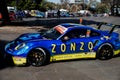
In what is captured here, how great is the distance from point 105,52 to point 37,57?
2802 millimetres

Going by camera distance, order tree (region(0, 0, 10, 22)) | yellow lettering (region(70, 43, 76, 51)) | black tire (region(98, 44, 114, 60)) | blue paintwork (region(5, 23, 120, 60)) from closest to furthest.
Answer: blue paintwork (region(5, 23, 120, 60)) < yellow lettering (region(70, 43, 76, 51)) < black tire (region(98, 44, 114, 60)) < tree (region(0, 0, 10, 22))

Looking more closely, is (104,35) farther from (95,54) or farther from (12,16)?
(12,16)

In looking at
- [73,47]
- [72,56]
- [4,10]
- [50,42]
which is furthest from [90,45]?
[4,10]

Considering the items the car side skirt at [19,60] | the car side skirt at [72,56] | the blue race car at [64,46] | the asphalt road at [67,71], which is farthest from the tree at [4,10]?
the car side skirt at [19,60]

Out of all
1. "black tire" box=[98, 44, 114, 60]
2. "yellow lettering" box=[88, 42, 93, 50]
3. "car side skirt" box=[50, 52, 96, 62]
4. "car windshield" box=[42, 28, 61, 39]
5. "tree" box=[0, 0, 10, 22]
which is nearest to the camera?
"car side skirt" box=[50, 52, 96, 62]

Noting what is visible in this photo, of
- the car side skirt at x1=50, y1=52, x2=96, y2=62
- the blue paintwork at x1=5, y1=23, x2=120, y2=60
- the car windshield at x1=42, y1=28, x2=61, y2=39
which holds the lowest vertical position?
the car side skirt at x1=50, y1=52, x2=96, y2=62

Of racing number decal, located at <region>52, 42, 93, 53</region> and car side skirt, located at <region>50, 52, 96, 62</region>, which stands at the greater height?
racing number decal, located at <region>52, 42, 93, 53</region>

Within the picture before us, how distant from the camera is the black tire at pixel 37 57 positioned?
31.0 ft

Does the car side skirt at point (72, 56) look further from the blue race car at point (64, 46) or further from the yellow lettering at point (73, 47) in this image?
the yellow lettering at point (73, 47)

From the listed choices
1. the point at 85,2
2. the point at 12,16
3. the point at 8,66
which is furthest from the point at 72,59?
the point at 85,2

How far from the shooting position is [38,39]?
9.97 meters

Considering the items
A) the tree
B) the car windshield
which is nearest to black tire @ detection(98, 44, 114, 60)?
the car windshield

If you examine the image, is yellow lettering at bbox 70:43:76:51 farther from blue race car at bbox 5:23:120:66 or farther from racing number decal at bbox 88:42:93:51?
racing number decal at bbox 88:42:93:51

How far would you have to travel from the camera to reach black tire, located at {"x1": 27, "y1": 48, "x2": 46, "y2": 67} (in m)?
9.45
